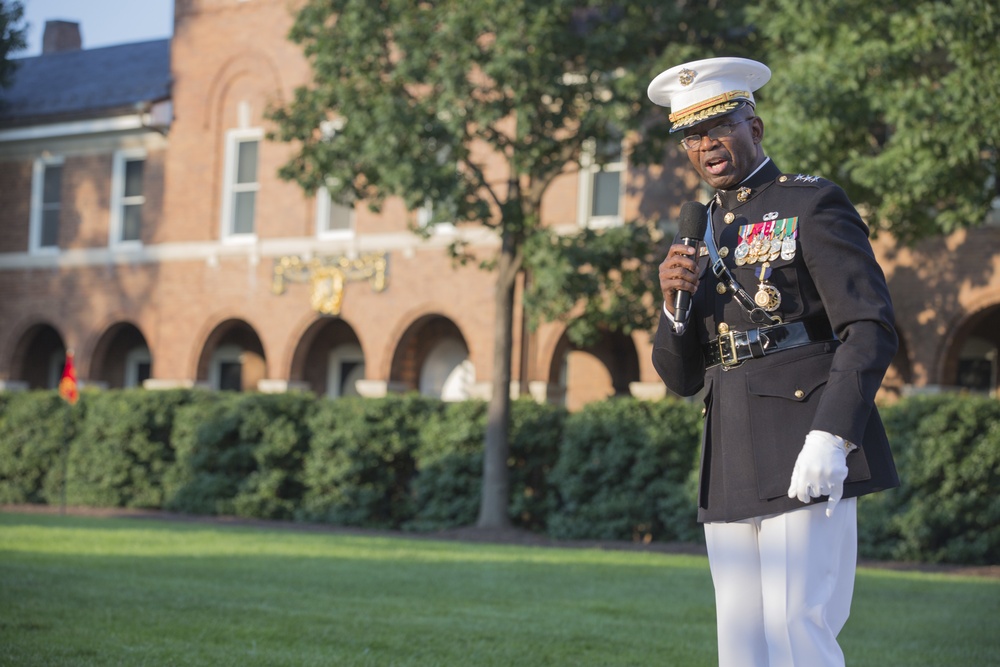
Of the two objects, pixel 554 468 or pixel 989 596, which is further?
pixel 554 468

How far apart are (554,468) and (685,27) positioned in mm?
6469

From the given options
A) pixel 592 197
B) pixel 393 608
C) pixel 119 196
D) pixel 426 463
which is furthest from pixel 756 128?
pixel 119 196

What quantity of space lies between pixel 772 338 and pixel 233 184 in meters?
22.8

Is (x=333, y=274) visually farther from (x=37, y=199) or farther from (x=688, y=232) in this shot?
(x=688, y=232)

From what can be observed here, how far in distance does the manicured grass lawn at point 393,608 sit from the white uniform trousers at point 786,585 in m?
3.12

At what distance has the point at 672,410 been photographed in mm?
17828

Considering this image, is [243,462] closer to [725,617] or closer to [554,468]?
[554,468]

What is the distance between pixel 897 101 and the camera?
1335 centimetres

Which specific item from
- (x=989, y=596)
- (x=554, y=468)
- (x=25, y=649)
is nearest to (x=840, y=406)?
(x=25, y=649)

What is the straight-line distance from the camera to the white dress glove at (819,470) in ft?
11.4

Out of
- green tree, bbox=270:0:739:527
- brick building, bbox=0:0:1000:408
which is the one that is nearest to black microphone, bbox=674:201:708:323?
green tree, bbox=270:0:739:527

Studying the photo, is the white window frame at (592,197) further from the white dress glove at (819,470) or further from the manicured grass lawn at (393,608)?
the white dress glove at (819,470)

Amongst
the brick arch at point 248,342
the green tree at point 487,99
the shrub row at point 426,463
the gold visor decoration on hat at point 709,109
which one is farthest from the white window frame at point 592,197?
the gold visor decoration on hat at point 709,109

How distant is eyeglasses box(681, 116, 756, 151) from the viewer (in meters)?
4.02
